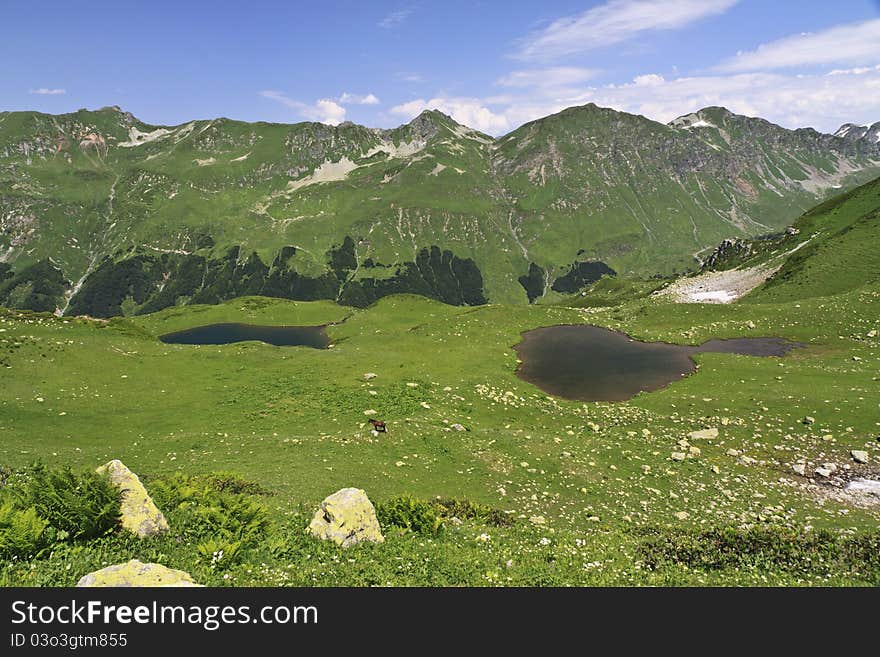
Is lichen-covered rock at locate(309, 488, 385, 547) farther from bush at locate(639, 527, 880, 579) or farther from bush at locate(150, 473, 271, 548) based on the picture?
bush at locate(639, 527, 880, 579)

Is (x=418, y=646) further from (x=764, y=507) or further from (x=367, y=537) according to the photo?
(x=764, y=507)

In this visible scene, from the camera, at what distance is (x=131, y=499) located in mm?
12688

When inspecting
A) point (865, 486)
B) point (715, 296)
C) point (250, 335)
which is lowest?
point (250, 335)

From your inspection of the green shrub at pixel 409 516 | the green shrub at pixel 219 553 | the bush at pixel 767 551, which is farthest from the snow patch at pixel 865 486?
the green shrub at pixel 219 553

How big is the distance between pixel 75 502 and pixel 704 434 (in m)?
31.9

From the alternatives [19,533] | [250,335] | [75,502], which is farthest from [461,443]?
[250,335]

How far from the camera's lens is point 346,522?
13.8 metres

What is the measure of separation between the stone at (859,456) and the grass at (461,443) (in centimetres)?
57

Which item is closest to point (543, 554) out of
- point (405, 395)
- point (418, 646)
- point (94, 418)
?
point (418, 646)

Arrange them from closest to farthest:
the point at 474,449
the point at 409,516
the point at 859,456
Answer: the point at 409,516 < the point at 859,456 < the point at 474,449

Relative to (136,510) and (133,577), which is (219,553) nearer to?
(133,577)

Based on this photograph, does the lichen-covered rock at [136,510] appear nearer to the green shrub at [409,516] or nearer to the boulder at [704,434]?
the green shrub at [409,516]

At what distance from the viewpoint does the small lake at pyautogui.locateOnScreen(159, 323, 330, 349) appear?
10794cm

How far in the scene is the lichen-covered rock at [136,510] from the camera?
12352mm
